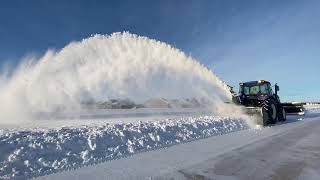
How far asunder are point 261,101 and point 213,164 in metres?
14.5

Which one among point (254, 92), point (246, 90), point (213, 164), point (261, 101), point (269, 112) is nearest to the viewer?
point (213, 164)

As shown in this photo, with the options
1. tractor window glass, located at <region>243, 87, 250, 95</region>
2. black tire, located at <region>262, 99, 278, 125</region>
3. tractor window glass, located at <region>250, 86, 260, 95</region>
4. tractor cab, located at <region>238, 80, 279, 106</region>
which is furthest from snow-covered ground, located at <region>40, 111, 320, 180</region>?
tractor window glass, located at <region>243, 87, 250, 95</region>

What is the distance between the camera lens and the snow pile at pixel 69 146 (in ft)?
24.5

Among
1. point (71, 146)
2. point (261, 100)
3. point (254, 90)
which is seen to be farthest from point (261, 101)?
point (71, 146)

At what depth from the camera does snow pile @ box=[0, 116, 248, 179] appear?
746cm

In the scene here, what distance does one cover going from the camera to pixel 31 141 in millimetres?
8680

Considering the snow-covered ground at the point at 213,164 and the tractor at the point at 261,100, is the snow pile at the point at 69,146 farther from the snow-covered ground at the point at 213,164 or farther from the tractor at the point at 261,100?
the tractor at the point at 261,100

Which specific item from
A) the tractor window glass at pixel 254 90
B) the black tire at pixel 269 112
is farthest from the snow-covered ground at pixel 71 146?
the tractor window glass at pixel 254 90

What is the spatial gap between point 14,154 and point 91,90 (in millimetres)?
12171

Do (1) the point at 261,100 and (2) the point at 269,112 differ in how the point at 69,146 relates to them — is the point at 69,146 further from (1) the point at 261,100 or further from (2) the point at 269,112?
(2) the point at 269,112

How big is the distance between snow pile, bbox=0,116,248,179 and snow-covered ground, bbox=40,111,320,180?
0.65 meters

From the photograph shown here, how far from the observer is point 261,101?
21703 mm

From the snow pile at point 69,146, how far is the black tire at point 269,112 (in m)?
8.74

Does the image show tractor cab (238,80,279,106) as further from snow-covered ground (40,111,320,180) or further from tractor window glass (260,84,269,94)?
snow-covered ground (40,111,320,180)
